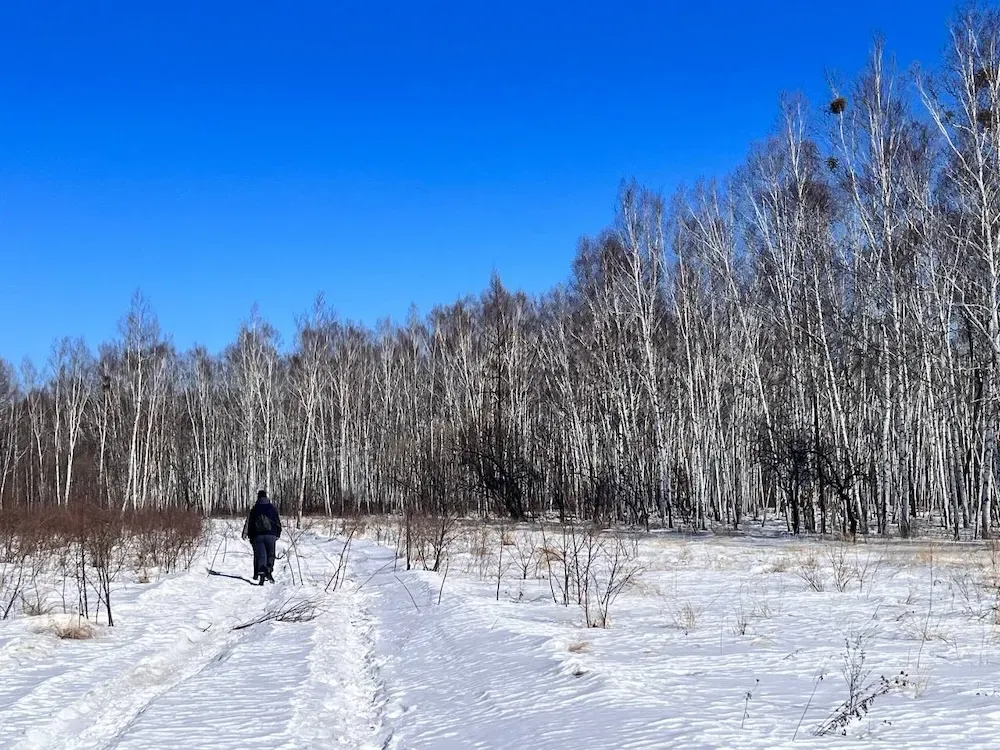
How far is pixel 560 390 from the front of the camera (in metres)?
33.2

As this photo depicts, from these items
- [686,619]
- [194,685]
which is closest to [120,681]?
[194,685]

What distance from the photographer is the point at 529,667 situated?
583cm

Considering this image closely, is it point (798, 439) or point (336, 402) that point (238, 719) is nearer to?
point (798, 439)

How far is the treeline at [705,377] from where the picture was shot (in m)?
18.5

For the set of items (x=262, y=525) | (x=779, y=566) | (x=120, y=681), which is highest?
(x=262, y=525)

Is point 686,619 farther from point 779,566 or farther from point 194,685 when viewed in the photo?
point 779,566

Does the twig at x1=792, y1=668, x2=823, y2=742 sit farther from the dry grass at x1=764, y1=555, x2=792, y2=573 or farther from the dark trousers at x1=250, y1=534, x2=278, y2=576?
the dark trousers at x1=250, y1=534, x2=278, y2=576

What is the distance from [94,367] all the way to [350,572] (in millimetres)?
44042

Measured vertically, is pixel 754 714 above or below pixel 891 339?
below

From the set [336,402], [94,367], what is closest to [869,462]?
[336,402]

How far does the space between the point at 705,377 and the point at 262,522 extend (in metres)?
17.7

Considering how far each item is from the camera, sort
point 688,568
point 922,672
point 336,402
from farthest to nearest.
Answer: point 336,402 < point 688,568 < point 922,672

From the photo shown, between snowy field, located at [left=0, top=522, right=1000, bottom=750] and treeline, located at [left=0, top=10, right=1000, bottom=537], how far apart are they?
30.1 ft

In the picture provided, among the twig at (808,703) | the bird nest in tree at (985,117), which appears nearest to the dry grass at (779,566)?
the twig at (808,703)
